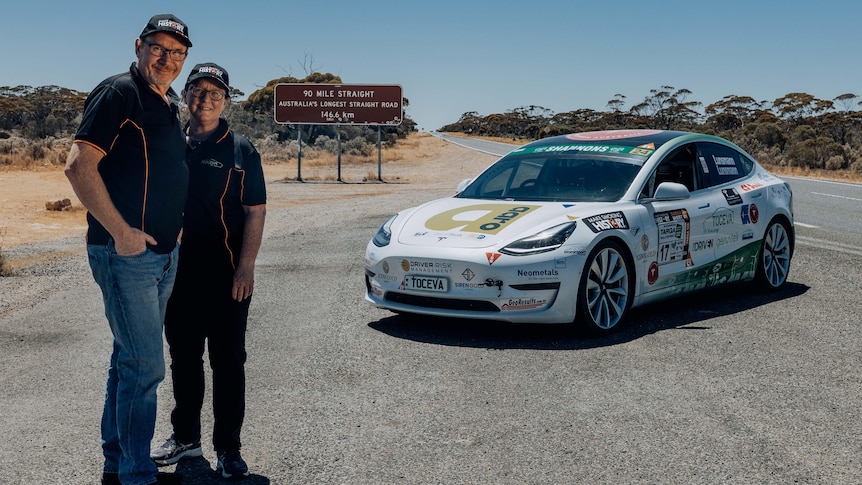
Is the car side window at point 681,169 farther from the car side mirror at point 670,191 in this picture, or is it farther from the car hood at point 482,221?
the car hood at point 482,221

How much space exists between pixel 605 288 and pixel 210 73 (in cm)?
377

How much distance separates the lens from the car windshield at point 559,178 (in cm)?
746

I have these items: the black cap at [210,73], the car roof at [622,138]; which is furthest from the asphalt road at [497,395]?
the black cap at [210,73]

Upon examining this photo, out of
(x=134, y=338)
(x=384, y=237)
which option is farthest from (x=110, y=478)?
(x=384, y=237)

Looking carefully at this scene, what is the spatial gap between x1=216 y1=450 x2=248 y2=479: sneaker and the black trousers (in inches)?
1.2

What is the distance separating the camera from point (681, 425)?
4.60 m

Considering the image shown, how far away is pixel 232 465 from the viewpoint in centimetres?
388

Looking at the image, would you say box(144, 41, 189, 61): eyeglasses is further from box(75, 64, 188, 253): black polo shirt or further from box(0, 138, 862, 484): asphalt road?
Answer: box(0, 138, 862, 484): asphalt road

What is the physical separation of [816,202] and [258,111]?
4737 centimetres

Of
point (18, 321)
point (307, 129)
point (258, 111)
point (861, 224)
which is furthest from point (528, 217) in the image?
point (258, 111)

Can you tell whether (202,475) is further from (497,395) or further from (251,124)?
(251,124)

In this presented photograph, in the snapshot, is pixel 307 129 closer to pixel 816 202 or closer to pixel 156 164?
pixel 816 202

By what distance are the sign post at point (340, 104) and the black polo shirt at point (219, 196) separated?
28.8 meters

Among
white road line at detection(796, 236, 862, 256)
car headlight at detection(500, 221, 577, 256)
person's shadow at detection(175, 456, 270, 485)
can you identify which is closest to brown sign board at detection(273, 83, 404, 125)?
white road line at detection(796, 236, 862, 256)
